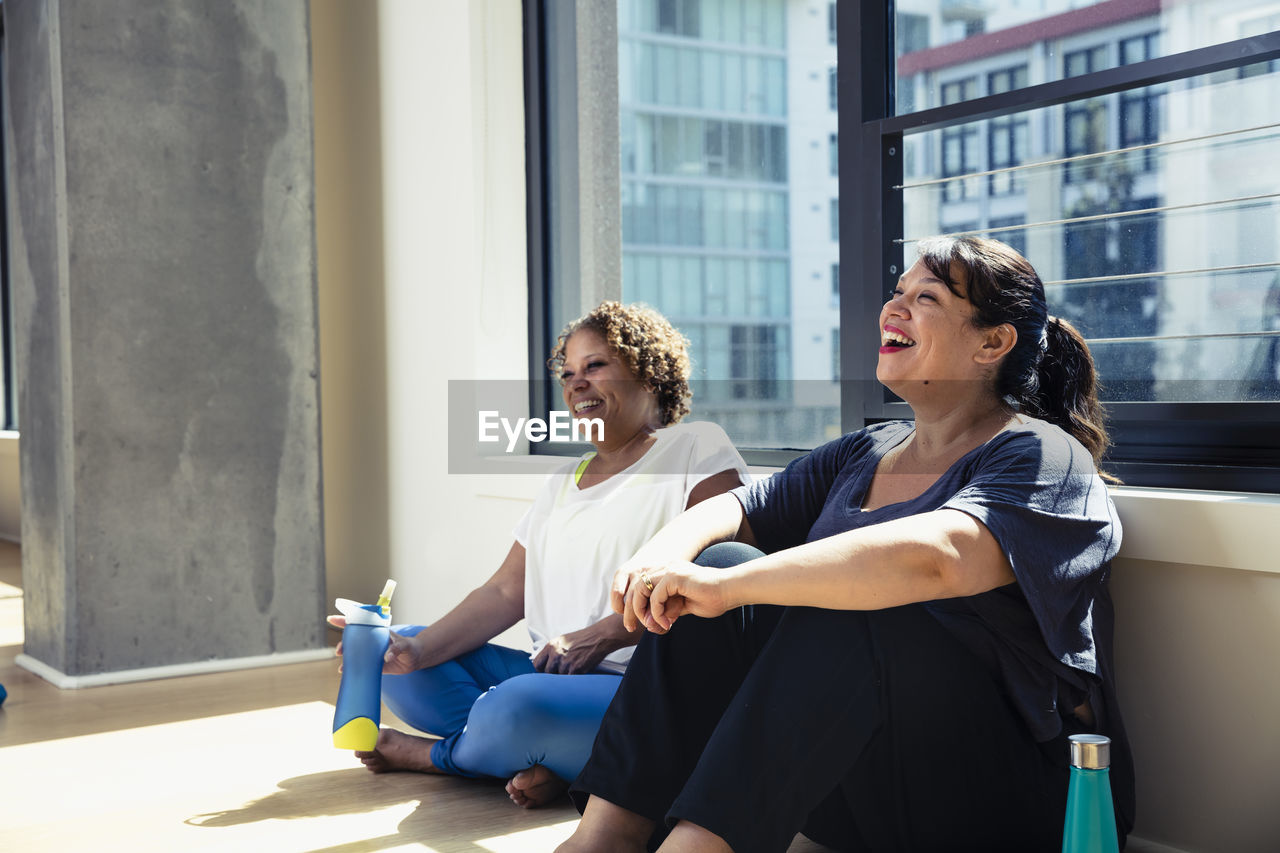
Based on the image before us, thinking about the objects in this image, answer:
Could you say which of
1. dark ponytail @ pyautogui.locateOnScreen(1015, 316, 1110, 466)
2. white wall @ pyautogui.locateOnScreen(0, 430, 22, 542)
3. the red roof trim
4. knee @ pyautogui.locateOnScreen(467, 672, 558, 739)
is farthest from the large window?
white wall @ pyautogui.locateOnScreen(0, 430, 22, 542)

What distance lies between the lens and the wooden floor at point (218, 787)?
1.95 m

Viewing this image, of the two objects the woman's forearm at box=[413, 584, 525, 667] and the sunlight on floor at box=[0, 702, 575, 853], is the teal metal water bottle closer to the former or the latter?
the sunlight on floor at box=[0, 702, 575, 853]

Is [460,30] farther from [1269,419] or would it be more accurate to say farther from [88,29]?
[1269,419]

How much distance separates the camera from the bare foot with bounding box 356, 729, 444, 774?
7.50ft

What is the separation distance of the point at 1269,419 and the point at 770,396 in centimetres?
116

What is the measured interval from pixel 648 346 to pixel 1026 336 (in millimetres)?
777

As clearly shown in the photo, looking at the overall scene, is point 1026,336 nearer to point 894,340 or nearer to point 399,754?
point 894,340

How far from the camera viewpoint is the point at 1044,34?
2139mm

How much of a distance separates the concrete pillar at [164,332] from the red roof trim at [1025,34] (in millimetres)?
1757

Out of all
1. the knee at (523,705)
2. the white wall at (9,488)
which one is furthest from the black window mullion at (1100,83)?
the white wall at (9,488)

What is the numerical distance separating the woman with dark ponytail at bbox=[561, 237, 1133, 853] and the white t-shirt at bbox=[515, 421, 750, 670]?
1.24 feet

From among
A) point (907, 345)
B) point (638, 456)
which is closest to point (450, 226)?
point (638, 456)

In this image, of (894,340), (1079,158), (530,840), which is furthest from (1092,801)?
(1079,158)

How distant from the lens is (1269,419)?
1816mm
